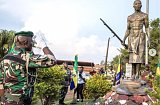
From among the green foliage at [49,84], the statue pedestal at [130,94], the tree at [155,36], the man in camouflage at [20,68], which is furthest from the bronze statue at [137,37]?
the tree at [155,36]

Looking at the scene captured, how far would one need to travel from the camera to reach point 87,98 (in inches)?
631

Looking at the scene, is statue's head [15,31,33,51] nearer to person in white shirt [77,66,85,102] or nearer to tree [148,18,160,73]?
person in white shirt [77,66,85,102]

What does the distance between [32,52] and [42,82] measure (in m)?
6.66

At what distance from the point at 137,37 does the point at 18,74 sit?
6585mm

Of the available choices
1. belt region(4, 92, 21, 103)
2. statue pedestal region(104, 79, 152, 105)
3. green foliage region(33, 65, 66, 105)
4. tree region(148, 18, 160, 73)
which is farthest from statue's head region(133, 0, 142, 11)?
tree region(148, 18, 160, 73)

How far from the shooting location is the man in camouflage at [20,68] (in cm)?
508

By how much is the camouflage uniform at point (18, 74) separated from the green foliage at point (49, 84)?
630 centimetres

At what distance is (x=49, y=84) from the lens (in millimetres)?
12000

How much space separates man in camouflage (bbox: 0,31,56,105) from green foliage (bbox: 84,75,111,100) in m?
10.0

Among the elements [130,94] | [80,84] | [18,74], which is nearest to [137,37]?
[130,94]

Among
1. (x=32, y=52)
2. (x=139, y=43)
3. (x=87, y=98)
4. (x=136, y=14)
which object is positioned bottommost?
(x=87, y=98)

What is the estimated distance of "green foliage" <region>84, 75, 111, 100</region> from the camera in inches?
598

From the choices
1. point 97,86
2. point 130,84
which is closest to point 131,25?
point 130,84

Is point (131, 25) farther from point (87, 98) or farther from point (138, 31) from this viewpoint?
point (87, 98)
